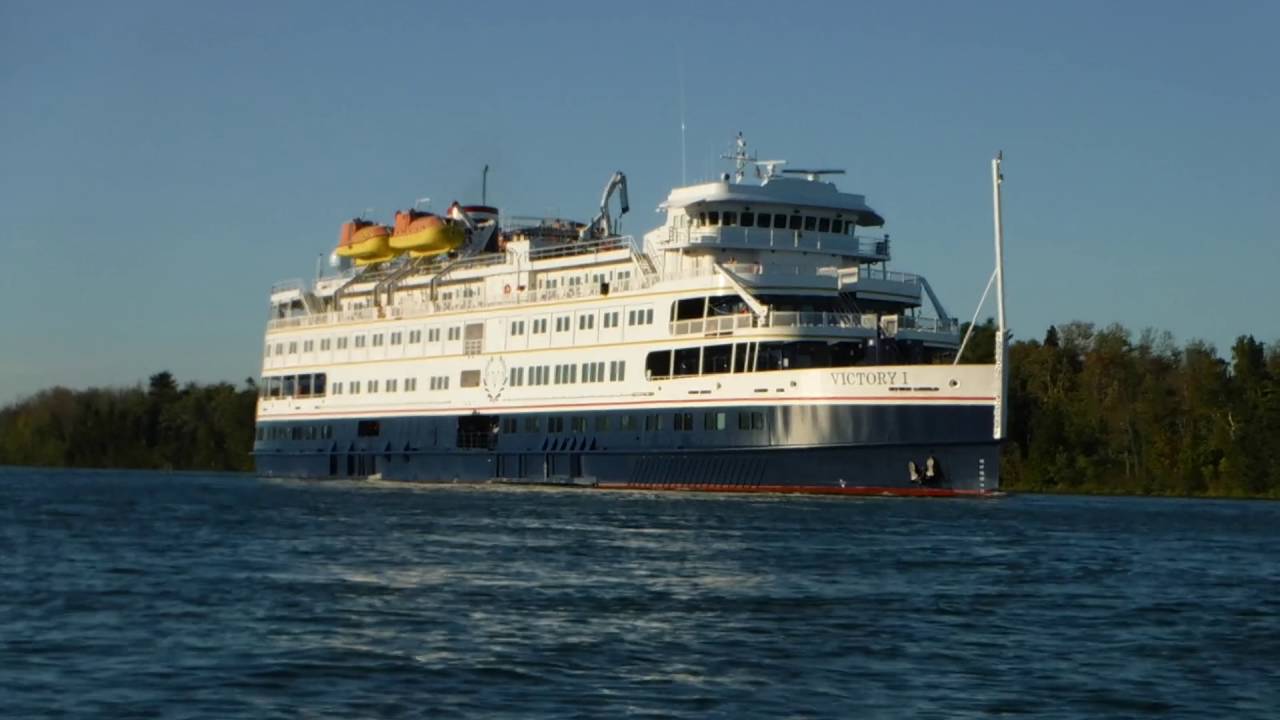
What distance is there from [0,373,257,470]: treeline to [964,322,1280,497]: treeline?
58.1 metres

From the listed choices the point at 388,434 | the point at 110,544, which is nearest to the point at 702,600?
the point at 110,544

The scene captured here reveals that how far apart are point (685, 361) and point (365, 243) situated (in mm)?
25533

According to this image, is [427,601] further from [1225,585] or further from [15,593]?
[1225,585]

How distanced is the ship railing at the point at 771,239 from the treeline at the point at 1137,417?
2901 centimetres

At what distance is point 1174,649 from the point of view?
895 inches

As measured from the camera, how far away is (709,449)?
58.5 m

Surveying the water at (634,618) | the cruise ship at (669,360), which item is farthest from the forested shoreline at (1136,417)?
the water at (634,618)

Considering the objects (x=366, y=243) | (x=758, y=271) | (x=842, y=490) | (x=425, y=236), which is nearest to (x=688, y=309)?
(x=758, y=271)

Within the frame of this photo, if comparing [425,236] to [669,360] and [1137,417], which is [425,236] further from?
[1137,417]

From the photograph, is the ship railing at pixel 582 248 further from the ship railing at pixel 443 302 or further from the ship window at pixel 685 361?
the ship window at pixel 685 361

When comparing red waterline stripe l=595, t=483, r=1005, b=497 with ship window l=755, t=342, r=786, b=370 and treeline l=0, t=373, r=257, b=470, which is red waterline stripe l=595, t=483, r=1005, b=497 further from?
treeline l=0, t=373, r=257, b=470

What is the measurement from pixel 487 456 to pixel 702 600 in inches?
1703

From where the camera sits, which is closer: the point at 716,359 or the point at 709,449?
the point at 709,449

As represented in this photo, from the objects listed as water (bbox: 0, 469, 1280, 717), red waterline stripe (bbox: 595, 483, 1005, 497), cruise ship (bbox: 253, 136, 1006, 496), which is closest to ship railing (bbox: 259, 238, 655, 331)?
cruise ship (bbox: 253, 136, 1006, 496)
